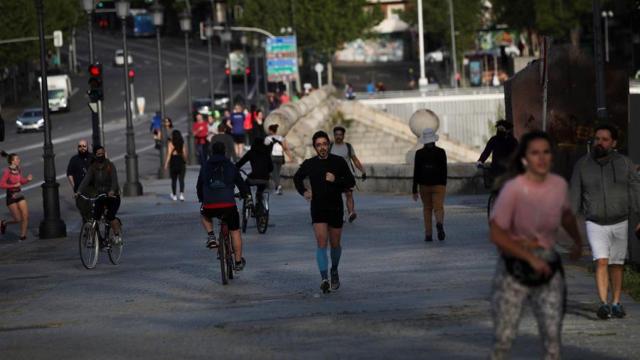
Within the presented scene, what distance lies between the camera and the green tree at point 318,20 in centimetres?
11238

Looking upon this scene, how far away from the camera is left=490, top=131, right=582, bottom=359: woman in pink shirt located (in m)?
9.60

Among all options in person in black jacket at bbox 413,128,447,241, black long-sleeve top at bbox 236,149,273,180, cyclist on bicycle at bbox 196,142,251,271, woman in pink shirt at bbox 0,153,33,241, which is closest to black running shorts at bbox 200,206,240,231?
cyclist on bicycle at bbox 196,142,251,271

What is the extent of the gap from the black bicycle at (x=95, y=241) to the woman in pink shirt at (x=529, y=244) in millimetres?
12284

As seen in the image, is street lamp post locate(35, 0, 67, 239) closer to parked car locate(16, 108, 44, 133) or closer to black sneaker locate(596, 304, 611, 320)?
black sneaker locate(596, 304, 611, 320)

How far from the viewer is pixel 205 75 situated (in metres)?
124

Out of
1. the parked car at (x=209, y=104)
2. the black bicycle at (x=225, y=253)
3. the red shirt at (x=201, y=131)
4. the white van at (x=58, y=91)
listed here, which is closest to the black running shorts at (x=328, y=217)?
the black bicycle at (x=225, y=253)

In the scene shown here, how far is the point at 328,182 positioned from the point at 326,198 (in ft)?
0.59

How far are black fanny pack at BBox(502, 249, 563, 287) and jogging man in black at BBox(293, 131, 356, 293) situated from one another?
283 inches

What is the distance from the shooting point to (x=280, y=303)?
1645 centimetres

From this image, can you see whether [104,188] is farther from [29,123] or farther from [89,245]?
[29,123]

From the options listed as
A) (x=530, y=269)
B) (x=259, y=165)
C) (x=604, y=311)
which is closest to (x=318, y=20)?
(x=259, y=165)

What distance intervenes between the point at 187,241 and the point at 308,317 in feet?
34.1

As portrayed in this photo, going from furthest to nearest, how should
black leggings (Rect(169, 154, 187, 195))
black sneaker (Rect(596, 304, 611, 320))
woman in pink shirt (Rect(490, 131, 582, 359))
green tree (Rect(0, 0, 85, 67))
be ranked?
green tree (Rect(0, 0, 85, 67))
black leggings (Rect(169, 154, 187, 195))
black sneaker (Rect(596, 304, 611, 320))
woman in pink shirt (Rect(490, 131, 582, 359))

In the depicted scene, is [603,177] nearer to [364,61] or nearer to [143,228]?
[143,228]
